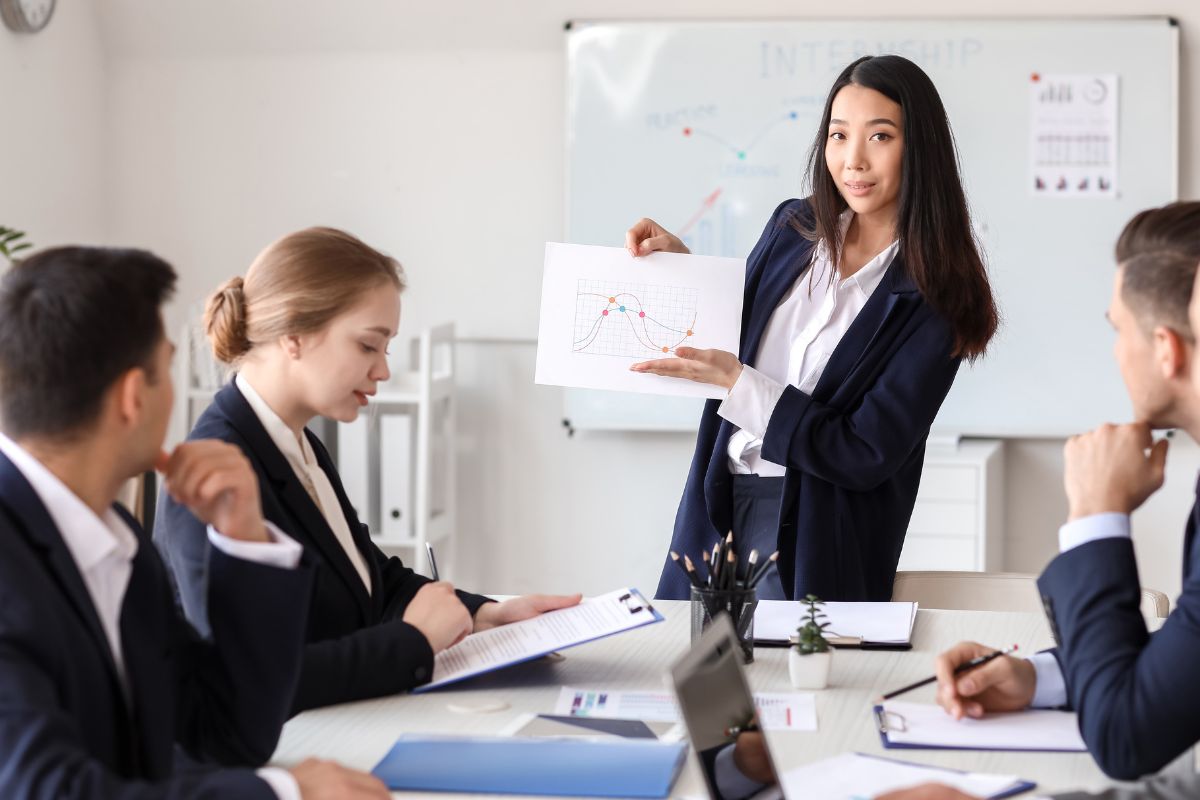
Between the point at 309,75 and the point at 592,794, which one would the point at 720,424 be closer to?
the point at 592,794

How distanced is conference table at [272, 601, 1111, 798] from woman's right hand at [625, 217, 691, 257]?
653 millimetres

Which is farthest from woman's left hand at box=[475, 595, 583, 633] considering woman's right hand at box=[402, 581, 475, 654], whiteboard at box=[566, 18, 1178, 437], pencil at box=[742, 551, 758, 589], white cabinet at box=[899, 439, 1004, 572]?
whiteboard at box=[566, 18, 1178, 437]

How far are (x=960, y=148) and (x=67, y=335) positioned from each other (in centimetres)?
323

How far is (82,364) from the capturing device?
114cm

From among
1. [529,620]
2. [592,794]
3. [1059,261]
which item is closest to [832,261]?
[529,620]

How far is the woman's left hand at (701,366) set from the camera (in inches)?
87.6

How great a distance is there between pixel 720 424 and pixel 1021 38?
211cm

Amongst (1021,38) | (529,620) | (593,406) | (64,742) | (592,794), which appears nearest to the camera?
(64,742)

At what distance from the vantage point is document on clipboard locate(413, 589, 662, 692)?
64.4 inches

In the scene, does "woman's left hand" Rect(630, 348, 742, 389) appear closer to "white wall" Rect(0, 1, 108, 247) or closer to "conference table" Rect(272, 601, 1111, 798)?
"conference table" Rect(272, 601, 1111, 798)

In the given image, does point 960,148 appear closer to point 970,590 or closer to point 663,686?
point 970,590

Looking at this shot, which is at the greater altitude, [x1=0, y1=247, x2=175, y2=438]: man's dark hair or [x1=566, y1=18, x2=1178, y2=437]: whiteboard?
[x1=566, y1=18, x2=1178, y2=437]: whiteboard

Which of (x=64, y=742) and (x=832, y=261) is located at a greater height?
(x=832, y=261)

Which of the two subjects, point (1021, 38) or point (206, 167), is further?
point (206, 167)
